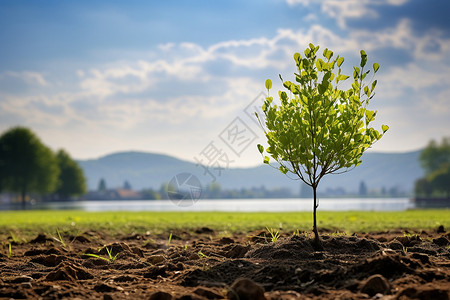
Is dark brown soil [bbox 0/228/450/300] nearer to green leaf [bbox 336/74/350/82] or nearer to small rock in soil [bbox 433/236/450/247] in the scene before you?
small rock in soil [bbox 433/236/450/247]

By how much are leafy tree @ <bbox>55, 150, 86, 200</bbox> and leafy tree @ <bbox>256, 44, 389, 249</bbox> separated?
84628 mm

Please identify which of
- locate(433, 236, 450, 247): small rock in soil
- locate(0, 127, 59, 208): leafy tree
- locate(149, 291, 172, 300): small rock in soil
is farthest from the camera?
locate(0, 127, 59, 208): leafy tree

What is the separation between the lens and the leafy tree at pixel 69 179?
85.2 m

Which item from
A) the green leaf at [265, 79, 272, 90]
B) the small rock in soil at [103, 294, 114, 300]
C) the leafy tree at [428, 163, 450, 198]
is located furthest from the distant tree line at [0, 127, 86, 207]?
the leafy tree at [428, 163, 450, 198]

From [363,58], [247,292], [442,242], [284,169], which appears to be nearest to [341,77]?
[363,58]

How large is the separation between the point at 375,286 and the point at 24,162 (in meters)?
68.8

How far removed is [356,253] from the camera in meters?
6.38

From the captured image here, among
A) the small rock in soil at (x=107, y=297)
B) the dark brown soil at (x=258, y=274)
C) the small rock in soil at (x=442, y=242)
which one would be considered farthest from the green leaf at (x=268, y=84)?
the small rock in soil at (x=442, y=242)

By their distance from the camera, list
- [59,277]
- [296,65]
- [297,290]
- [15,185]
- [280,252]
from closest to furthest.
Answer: [297,290] < [59,277] < [280,252] < [296,65] < [15,185]

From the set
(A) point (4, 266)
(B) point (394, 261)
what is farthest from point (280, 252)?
(A) point (4, 266)

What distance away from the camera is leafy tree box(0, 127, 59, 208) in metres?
64.0

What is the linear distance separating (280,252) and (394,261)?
170cm

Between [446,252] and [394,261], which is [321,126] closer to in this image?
[394,261]

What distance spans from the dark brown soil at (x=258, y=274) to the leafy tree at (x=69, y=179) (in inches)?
3268
